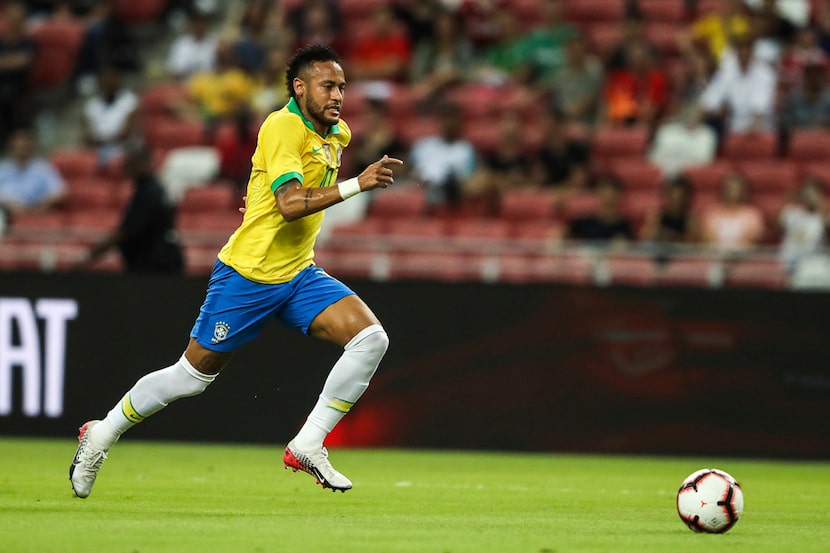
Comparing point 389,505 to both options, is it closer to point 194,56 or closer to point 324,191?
point 324,191

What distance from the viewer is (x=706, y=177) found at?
1677cm

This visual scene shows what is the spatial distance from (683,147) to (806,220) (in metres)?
2.22

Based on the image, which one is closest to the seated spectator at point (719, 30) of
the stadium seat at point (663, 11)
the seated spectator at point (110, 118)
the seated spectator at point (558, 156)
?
the stadium seat at point (663, 11)

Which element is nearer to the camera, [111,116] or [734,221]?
[734,221]

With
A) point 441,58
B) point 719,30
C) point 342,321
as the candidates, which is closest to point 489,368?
point 342,321

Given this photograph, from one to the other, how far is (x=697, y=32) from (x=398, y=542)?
12.8 metres

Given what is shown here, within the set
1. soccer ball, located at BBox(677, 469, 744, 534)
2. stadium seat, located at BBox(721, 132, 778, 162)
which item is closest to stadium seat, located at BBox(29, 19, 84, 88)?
stadium seat, located at BBox(721, 132, 778, 162)

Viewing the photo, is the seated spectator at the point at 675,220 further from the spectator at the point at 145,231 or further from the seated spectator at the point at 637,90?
the spectator at the point at 145,231

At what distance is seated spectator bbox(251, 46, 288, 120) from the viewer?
18.9 m

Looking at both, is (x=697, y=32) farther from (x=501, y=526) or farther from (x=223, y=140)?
(x=501, y=526)

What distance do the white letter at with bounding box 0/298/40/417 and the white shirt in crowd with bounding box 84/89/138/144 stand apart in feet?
18.4

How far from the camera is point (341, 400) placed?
8.89 metres

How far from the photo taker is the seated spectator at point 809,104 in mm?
17266

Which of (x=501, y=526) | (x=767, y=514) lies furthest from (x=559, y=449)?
(x=501, y=526)
